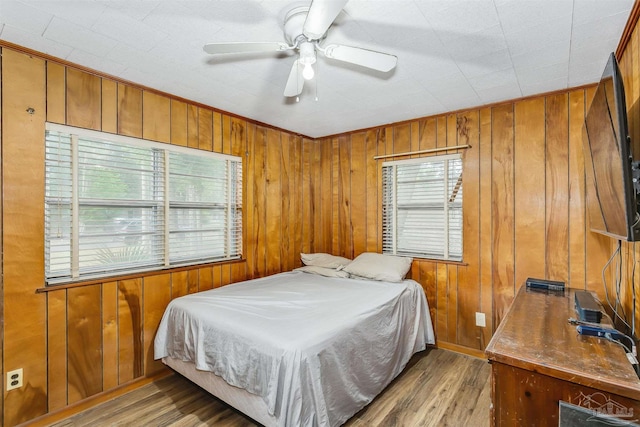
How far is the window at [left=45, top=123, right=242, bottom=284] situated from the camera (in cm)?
212

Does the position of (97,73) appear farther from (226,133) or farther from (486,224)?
(486,224)

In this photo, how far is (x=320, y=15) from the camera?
1.26 meters

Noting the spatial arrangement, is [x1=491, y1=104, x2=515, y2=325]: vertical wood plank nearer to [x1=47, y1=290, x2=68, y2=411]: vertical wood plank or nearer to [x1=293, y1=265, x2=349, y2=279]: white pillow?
[x1=293, y1=265, x2=349, y2=279]: white pillow

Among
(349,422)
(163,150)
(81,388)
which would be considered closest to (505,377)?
(349,422)

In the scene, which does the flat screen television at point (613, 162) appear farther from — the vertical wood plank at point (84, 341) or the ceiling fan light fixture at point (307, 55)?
the vertical wood plank at point (84, 341)

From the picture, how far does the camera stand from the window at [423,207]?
10.1ft

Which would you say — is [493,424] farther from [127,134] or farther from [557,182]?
[127,134]

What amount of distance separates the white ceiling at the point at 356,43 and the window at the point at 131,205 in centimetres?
59

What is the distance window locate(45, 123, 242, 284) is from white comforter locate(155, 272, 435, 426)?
555mm

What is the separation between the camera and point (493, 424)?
133cm

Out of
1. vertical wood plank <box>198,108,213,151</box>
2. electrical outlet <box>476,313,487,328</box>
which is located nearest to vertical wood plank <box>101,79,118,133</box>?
vertical wood plank <box>198,108,213,151</box>

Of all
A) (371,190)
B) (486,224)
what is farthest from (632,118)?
(371,190)

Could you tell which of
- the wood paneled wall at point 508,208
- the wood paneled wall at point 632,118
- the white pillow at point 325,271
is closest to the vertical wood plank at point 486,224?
the wood paneled wall at point 508,208

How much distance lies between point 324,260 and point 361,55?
252 cm
